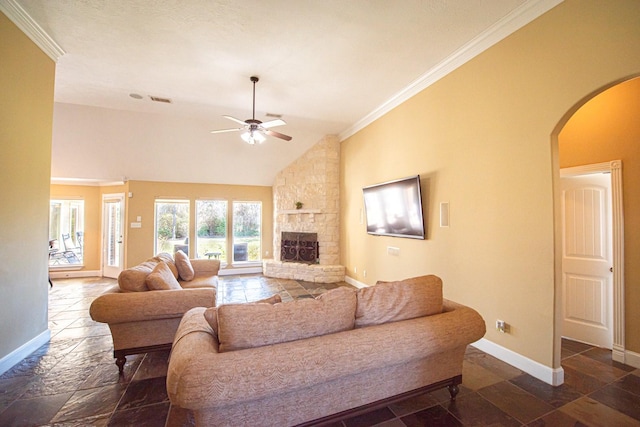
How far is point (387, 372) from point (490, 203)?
6.79 feet

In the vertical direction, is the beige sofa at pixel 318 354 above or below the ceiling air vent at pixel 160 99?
below

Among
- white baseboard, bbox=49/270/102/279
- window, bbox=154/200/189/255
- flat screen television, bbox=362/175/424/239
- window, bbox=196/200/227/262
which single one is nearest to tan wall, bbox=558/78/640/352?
flat screen television, bbox=362/175/424/239

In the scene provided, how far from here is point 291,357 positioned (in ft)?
4.83

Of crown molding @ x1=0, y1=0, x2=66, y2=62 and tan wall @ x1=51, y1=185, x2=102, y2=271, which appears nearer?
crown molding @ x1=0, y1=0, x2=66, y2=62

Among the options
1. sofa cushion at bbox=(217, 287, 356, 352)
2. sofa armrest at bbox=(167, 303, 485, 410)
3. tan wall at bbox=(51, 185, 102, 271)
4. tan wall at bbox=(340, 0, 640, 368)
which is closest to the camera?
sofa armrest at bbox=(167, 303, 485, 410)

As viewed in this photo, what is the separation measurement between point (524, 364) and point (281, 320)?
2.48 metres

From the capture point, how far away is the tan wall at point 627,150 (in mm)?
2577

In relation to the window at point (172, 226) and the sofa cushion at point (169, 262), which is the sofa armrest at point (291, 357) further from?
the window at point (172, 226)

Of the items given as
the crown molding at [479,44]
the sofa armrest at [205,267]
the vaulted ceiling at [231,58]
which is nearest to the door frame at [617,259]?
the crown molding at [479,44]

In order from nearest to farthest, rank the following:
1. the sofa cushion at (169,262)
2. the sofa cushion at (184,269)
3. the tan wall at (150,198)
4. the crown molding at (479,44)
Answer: the crown molding at (479,44) → the sofa cushion at (169,262) → the sofa cushion at (184,269) → the tan wall at (150,198)

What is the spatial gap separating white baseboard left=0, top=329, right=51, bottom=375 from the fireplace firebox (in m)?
4.33

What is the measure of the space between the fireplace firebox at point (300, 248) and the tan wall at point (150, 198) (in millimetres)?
1589

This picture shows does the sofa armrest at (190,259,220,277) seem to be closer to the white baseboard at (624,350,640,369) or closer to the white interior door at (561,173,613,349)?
the white interior door at (561,173,613,349)

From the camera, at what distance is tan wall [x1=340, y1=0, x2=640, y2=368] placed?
213 centimetres
